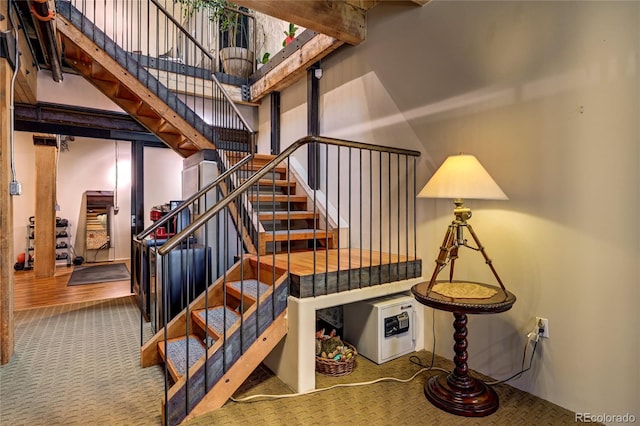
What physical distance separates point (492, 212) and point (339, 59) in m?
2.38

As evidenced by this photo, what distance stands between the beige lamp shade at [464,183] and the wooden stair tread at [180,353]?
5.65 feet

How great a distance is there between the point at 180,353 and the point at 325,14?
→ 2.92 m

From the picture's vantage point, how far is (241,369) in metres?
2.07

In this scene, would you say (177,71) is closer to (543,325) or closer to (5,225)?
(5,225)

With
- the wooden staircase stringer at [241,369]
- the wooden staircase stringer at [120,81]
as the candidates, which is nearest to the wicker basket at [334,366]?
the wooden staircase stringer at [241,369]

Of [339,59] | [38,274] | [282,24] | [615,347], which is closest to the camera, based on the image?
[615,347]

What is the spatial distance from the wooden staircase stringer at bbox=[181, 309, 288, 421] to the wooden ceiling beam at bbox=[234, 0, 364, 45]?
2.24 m

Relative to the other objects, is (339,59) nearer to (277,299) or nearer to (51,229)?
(277,299)

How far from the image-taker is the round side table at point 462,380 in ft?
6.20

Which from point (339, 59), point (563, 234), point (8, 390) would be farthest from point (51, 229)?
point (563, 234)

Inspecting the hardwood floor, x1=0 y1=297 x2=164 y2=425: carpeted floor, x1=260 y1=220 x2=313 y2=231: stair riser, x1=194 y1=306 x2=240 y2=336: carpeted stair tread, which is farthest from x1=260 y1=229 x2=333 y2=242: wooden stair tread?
the hardwood floor

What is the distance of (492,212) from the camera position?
7.75 feet

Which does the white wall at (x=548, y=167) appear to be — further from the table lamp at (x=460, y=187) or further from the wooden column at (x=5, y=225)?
the wooden column at (x=5, y=225)

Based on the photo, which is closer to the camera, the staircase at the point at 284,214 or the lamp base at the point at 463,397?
the lamp base at the point at 463,397
